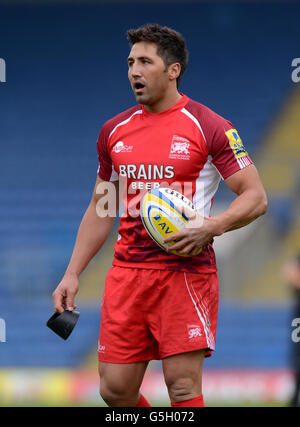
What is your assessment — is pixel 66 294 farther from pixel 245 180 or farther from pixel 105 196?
pixel 245 180

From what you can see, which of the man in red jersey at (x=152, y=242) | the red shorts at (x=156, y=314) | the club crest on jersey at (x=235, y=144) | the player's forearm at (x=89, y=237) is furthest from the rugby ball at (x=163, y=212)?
the player's forearm at (x=89, y=237)

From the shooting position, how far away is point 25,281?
10.3m

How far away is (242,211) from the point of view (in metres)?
3.62

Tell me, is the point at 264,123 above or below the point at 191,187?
above

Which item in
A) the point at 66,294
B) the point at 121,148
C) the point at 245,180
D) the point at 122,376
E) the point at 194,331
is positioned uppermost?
the point at 121,148

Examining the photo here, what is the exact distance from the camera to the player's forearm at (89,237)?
13.7 ft

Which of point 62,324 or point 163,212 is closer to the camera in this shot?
point 163,212

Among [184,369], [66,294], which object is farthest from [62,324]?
[184,369]

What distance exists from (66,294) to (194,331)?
75 centimetres

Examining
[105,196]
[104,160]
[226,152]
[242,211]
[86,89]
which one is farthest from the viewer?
[86,89]

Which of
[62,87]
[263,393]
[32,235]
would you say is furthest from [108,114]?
[263,393]

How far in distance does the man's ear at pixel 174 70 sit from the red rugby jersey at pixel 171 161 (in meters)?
0.14

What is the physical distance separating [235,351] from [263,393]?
A: 189 centimetres
